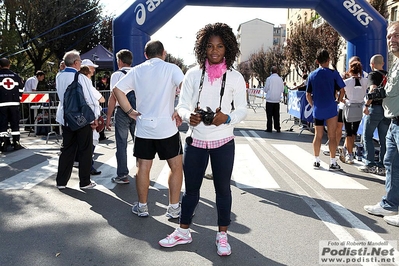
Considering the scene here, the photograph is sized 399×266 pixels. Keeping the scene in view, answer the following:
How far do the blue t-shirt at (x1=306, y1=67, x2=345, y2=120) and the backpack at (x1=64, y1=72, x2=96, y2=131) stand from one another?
3.78 metres

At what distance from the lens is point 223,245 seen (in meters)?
3.45

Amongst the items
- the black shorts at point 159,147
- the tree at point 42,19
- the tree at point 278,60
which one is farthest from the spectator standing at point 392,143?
the tree at point 278,60

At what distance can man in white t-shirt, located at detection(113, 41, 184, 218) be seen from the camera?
4070 millimetres

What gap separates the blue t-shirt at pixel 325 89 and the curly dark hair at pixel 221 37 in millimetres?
3627

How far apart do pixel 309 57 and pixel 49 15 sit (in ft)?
70.1

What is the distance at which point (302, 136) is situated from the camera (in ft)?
37.2

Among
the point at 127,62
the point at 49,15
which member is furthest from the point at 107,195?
the point at 49,15

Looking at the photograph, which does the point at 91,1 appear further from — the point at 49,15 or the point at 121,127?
the point at 121,127

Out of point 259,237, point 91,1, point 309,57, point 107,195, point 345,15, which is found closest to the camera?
point 259,237

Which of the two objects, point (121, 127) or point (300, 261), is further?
point (121, 127)

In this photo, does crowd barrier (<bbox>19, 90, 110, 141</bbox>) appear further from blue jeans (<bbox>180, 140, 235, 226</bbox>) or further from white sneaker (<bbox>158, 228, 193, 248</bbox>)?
blue jeans (<bbox>180, 140, 235, 226</bbox>)

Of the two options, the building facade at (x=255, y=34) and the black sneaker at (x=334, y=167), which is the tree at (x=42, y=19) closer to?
the black sneaker at (x=334, y=167)

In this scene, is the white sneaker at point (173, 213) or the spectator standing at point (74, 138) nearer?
the white sneaker at point (173, 213)

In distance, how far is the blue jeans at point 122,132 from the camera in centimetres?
565
